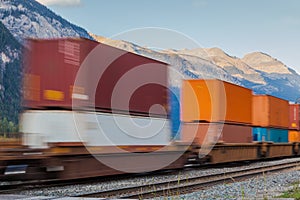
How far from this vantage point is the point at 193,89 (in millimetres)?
20828

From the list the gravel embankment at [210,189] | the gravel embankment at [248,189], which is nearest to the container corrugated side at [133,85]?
the gravel embankment at [210,189]

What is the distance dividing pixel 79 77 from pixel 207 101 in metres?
8.88

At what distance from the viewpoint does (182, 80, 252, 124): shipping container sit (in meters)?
20.5

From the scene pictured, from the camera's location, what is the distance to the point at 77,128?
499 inches

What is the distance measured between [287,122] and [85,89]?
1985 centimetres

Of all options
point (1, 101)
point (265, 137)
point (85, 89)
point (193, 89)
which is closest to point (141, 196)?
point (85, 89)

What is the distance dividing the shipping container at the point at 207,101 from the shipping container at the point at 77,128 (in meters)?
6.40

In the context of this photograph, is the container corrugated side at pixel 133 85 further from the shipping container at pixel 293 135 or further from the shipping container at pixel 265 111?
the shipping container at pixel 293 135

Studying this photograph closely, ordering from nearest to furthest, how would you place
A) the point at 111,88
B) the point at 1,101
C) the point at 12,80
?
1. the point at 111,88
2. the point at 1,101
3. the point at 12,80

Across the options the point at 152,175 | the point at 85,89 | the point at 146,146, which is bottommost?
the point at 152,175

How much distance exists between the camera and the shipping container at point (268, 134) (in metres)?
25.3

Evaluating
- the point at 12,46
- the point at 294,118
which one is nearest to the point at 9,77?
the point at 12,46

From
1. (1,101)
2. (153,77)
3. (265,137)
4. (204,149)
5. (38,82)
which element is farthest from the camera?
(1,101)

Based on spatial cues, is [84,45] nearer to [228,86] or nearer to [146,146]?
[146,146]
